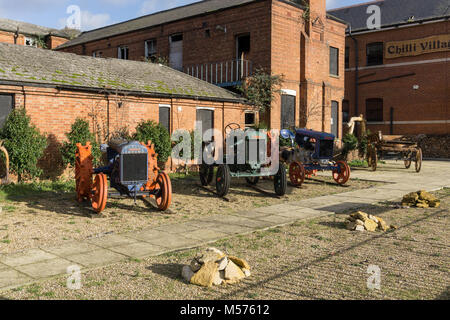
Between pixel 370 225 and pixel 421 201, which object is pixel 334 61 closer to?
pixel 421 201

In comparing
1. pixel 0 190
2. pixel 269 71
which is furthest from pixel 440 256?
pixel 269 71

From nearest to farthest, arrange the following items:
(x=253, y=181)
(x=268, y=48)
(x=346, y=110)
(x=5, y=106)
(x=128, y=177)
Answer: (x=128, y=177)
(x=5, y=106)
(x=253, y=181)
(x=268, y=48)
(x=346, y=110)

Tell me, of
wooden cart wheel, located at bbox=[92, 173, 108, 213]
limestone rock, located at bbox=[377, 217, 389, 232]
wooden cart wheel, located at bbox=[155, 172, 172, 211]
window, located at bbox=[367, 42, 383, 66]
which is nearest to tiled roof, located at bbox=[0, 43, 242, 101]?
wooden cart wheel, located at bbox=[92, 173, 108, 213]

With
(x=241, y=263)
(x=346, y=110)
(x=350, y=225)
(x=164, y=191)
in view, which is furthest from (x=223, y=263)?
(x=346, y=110)

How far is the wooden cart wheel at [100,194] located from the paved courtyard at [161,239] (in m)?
1.52

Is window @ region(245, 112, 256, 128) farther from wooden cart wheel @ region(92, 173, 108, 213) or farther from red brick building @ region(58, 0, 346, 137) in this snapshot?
wooden cart wheel @ region(92, 173, 108, 213)

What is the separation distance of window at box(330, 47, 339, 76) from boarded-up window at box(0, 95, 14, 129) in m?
17.7

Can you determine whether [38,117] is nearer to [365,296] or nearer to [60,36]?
[365,296]

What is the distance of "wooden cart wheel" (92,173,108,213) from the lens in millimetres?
8812

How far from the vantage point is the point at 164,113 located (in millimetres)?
17219

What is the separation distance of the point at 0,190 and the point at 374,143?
584 inches

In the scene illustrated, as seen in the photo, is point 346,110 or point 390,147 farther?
point 346,110

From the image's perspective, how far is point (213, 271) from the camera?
16.4 ft

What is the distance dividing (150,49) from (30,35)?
14128mm
